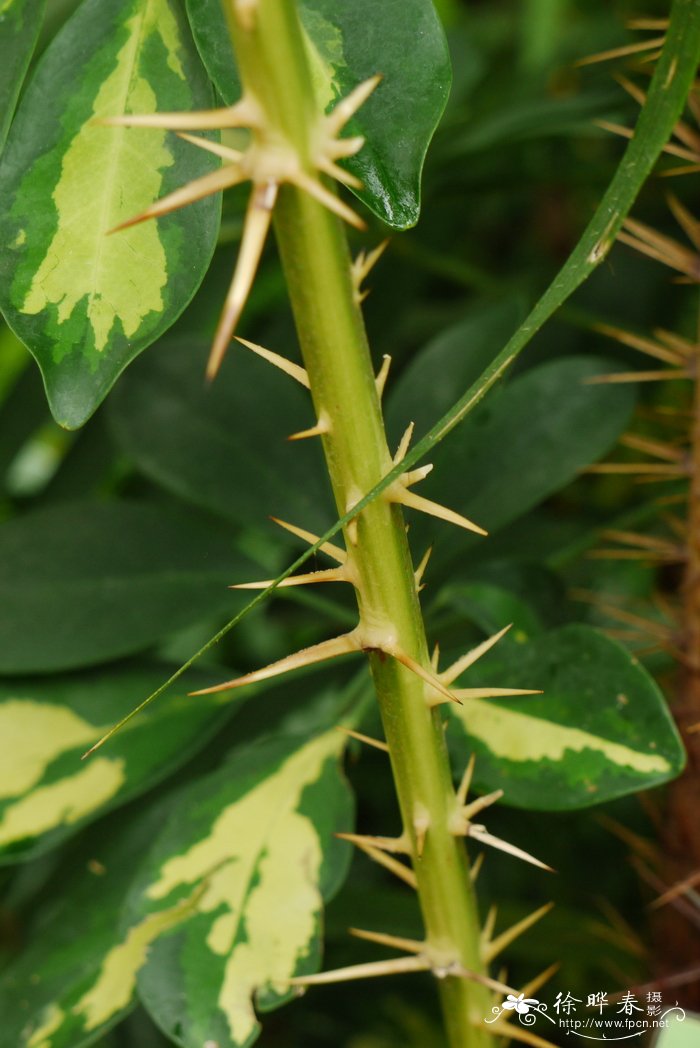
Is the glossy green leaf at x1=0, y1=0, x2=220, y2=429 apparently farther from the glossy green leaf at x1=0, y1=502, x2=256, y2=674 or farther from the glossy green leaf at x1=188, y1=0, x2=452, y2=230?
the glossy green leaf at x1=0, y1=502, x2=256, y2=674

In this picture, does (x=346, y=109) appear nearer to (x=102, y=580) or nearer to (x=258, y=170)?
(x=258, y=170)

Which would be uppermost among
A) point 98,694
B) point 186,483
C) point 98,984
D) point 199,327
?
point 199,327

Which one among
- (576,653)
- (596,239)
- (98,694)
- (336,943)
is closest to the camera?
(596,239)

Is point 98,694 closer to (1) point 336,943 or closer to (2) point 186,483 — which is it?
(2) point 186,483

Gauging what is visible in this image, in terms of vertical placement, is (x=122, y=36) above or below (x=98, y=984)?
above

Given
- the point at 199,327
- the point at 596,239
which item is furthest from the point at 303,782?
the point at 199,327

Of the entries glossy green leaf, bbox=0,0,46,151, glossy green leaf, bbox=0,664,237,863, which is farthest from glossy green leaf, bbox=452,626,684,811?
glossy green leaf, bbox=0,0,46,151
